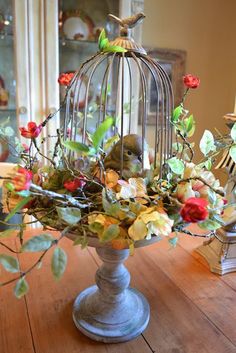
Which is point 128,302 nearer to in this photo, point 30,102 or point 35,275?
point 35,275

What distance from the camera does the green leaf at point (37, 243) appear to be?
45 centimetres

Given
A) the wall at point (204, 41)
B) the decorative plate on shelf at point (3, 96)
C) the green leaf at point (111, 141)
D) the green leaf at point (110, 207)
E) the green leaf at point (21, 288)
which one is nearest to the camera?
the green leaf at point (21, 288)

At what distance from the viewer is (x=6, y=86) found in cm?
178

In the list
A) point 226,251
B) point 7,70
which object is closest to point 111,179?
point 226,251

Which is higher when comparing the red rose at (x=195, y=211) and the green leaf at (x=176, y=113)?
the green leaf at (x=176, y=113)

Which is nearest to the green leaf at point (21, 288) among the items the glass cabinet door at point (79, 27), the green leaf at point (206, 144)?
the green leaf at point (206, 144)

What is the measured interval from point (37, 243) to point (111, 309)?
0.37 meters

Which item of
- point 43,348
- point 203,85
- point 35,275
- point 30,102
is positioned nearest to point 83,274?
point 35,275

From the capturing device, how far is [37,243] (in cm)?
46

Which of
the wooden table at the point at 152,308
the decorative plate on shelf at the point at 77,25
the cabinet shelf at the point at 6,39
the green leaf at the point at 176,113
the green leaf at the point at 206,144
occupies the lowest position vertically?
the wooden table at the point at 152,308

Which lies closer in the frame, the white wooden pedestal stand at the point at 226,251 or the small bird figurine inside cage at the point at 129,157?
the small bird figurine inside cage at the point at 129,157

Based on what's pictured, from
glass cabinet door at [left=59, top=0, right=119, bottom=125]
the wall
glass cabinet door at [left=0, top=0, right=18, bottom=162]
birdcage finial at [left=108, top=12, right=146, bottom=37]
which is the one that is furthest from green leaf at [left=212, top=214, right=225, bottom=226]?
the wall

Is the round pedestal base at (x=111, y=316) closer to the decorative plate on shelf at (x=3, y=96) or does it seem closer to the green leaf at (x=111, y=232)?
the green leaf at (x=111, y=232)

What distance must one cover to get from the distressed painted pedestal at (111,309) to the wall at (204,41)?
5.84 feet
